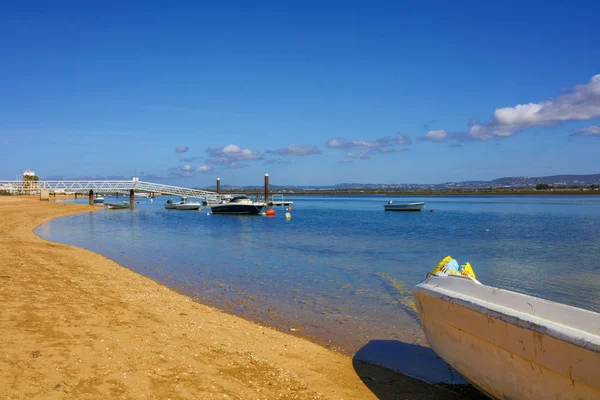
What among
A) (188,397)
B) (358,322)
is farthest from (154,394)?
(358,322)

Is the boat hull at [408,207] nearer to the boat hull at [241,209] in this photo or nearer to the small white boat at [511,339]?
the boat hull at [241,209]

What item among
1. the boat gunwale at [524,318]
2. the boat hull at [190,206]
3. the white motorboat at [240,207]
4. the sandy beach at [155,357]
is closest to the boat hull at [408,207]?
the white motorboat at [240,207]

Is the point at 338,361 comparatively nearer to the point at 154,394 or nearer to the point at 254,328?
the point at 254,328

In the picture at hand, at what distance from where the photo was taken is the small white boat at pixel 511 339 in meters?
4.75

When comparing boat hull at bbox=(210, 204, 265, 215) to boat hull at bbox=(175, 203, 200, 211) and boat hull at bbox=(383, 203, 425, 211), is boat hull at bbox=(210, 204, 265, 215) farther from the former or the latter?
boat hull at bbox=(383, 203, 425, 211)

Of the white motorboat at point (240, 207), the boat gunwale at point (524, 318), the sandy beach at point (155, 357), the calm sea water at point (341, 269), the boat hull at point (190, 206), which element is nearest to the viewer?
the boat gunwale at point (524, 318)

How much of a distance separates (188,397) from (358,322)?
5737 mm

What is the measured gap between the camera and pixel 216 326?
9156 mm

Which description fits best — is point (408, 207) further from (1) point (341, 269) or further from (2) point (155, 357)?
Answer: (2) point (155, 357)

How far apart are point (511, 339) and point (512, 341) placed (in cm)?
2

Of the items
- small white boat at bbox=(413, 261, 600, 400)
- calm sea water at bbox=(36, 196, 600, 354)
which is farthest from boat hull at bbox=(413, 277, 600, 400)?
calm sea water at bbox=(36, 196, 600, 354)

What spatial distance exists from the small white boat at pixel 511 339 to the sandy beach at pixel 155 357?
0.97 metres

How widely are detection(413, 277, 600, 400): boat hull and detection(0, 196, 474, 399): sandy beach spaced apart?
953 mm

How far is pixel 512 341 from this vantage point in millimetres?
5422
